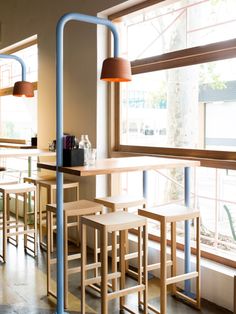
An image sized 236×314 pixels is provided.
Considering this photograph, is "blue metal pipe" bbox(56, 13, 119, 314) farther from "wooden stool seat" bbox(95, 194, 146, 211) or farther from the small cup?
"wooden stool seat" bbox(95, 194, 146, 211)

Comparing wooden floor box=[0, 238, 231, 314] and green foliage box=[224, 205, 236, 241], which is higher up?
green foliage box=[224, 205, 236, 241]

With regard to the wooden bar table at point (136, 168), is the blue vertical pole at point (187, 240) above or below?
below

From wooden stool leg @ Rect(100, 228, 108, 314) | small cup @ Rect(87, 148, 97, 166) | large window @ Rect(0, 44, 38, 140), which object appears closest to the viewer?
wooden stool leg @ Rect(100, 228, 108, 314)

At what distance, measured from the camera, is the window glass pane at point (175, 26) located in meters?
2.96

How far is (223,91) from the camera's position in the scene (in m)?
3.01

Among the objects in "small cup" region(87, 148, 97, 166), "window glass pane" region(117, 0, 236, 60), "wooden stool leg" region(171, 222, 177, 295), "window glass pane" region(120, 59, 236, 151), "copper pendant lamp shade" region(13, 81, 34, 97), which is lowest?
"wooden stool leg" region(171, 222, 177, 295)

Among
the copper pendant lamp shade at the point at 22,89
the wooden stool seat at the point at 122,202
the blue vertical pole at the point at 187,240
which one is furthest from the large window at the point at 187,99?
the copper pendant lamp shade at the point at 22,89

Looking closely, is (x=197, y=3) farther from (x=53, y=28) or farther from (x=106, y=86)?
(x=53, y=28)

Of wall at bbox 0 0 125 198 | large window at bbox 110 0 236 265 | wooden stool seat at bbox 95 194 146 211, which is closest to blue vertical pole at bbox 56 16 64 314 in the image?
wooden stool seat at bbox 95 194 146 211

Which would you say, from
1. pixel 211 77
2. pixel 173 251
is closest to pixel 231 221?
pixel 173 251

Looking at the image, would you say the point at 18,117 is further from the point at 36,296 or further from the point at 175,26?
the point at 36,296

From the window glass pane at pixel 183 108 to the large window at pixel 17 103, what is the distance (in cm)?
188

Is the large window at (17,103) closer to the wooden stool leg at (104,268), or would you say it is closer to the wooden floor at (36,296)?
the wooden floor at (36,296)

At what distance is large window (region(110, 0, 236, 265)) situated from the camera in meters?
2.98
